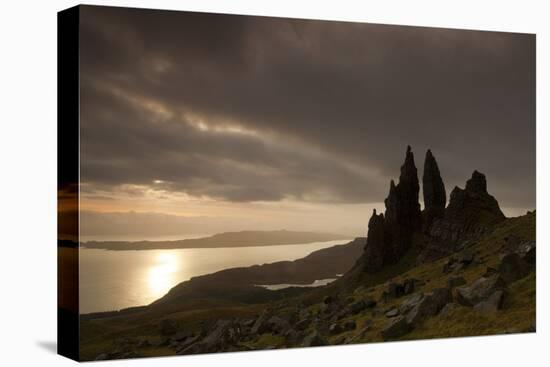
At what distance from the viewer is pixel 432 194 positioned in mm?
30656

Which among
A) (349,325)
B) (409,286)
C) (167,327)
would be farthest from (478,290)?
(167,327)

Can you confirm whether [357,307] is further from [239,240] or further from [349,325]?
[239,240]

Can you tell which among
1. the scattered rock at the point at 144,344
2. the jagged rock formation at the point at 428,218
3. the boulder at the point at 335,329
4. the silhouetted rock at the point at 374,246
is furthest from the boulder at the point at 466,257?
the scattered rock at the point at 144,344

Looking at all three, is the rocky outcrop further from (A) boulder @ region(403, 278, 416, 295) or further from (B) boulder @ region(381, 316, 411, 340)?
(B) boulder @ region(381, 316, 411, 340)

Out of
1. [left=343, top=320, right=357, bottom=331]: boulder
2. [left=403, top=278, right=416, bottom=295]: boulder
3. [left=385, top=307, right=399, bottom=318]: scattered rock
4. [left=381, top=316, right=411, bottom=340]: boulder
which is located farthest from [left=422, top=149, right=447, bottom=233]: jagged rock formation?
[left=343, top=320, right=357, bottom=331]: boulder

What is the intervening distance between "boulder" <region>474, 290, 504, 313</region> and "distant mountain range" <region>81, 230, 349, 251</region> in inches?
190

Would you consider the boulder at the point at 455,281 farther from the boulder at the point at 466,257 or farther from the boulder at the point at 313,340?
the boulder at the point at 313,340

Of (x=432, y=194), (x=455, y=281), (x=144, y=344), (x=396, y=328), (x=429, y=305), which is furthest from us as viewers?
(x=432, y=194)

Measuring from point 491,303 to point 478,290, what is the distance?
54cm

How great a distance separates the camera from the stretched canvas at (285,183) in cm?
2569

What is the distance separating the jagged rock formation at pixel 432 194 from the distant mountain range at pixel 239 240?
3229 mm

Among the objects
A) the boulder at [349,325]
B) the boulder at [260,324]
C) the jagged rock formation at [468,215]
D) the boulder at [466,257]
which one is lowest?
the boulder at [349,325]

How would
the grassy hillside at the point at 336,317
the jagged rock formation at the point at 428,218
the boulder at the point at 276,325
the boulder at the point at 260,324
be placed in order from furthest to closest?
the jagged rock formation at the point at 428,218 → the boulder at the point at 276,325 → the boulder at the point at 260,324 → the grassy hillside at the point at 336,317

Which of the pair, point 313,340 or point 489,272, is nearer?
point 313,340
